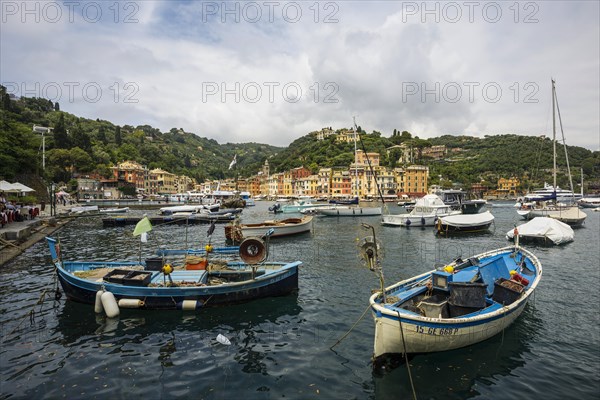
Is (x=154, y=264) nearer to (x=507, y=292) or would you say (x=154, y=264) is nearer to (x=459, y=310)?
(x=459, y=310)

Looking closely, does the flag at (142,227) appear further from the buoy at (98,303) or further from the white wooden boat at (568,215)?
the white wooden boat at (568,215)

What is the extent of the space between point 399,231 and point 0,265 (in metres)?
33.9

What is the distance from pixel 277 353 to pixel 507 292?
7.50 metres

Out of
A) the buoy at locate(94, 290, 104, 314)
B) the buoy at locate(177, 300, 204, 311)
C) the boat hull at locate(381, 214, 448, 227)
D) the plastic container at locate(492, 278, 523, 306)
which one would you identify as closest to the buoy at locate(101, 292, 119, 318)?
the buoy at locate(94, 290, 104, 314)

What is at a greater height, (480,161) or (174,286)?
(480,161)

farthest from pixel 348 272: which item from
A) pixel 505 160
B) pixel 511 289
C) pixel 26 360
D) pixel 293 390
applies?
pixel 505 160

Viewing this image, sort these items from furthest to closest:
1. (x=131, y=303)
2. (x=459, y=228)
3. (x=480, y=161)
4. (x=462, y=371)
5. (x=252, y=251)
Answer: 1. (x=480, y=161)
2. (x=459, y=228)
3. (x=252, y=251)
4. (x=131, y=303)
5. (x=462, y=371)

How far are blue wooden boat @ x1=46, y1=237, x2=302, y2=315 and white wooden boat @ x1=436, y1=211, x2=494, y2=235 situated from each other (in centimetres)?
2497

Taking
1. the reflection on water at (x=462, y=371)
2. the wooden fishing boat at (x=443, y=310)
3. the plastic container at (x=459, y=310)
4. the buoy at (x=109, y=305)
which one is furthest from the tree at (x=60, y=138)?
the plastic container at (x=459, y=310)

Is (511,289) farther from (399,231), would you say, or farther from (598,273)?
(399,231)

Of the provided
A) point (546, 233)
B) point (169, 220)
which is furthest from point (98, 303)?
point (169, 220)

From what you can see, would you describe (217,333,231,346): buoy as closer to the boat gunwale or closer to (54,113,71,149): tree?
the boat gunwale

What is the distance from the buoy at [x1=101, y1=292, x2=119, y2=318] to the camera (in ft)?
38.1

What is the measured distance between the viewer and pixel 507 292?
10188 mm
